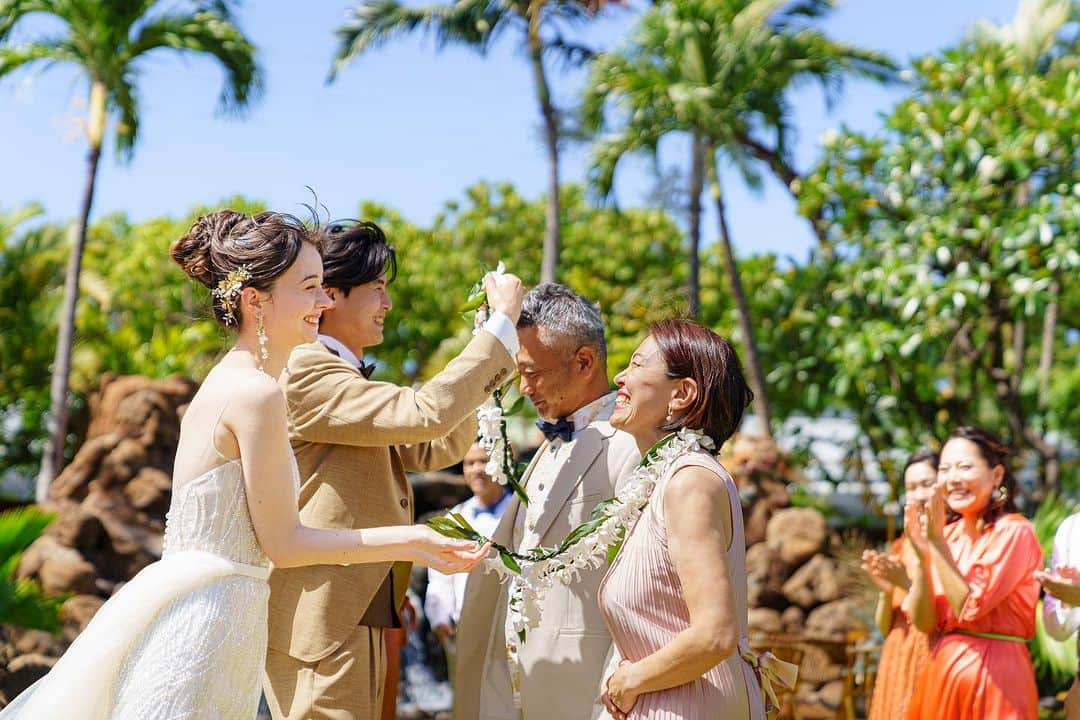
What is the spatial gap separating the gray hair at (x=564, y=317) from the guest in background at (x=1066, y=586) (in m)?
1.79

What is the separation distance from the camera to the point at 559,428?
13.4ft

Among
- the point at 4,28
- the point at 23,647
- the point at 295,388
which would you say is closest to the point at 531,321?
the point at 295,388

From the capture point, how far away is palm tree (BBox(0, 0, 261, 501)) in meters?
14.0

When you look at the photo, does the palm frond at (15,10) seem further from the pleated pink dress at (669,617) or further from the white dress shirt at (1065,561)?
the pleated pink dress at (669,617)

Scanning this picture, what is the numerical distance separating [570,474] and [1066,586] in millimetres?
1807

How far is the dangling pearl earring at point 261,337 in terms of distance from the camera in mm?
3152

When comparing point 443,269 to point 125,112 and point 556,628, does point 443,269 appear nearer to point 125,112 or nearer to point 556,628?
point 125,112

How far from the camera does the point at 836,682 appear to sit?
10.8m

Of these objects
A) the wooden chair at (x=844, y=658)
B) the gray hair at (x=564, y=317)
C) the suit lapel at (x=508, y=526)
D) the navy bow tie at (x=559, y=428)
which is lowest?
the wooden chair at (x=844, y=658)

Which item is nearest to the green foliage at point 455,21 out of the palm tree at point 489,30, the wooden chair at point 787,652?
the palm tree at point 489,30

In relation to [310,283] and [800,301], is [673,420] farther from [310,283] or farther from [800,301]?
[800,301]

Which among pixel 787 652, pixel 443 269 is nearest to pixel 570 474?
pixel 787 652

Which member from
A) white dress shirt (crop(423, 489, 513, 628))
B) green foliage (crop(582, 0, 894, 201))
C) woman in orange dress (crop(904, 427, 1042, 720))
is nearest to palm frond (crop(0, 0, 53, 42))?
green foliage (crop(582, 0, 894, 201))

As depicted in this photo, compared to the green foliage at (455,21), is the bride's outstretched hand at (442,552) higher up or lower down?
lower down
